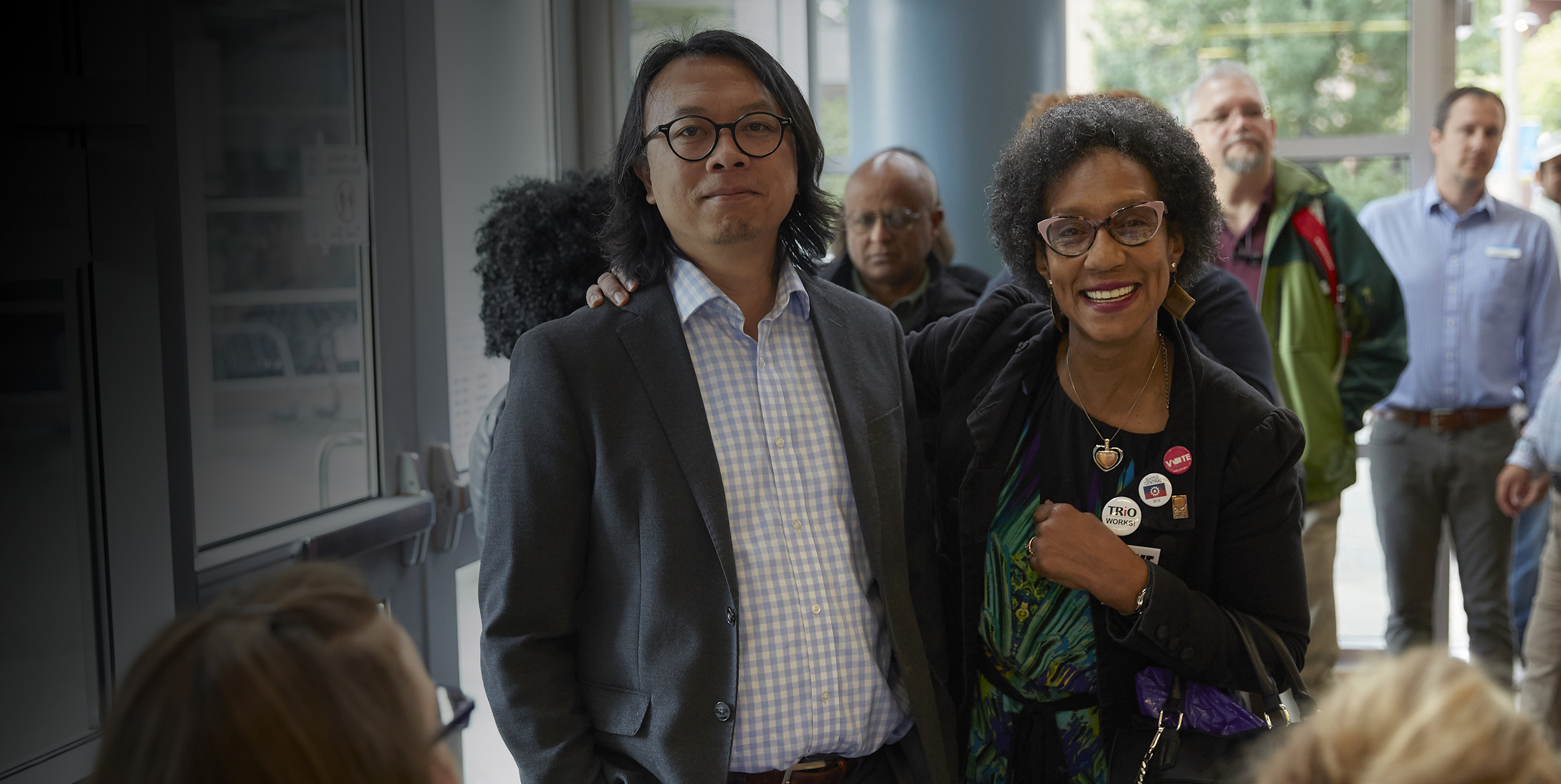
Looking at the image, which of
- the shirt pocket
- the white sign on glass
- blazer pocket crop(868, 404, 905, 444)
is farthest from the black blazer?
the shirt pocket

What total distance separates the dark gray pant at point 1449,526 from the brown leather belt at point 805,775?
355 cm

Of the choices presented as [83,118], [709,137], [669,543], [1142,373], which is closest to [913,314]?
[1142,373]

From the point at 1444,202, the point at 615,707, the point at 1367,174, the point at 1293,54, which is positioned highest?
the point at 1293,54

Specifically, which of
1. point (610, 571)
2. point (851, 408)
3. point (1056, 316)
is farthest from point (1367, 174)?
A: point (610, 571)

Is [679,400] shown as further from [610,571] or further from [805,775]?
[805,775]

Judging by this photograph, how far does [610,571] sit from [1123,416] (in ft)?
2.82

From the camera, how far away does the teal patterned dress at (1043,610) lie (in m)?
1.71

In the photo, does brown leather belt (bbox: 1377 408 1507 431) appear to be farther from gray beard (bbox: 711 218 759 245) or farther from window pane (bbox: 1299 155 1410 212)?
gray beard (bbox: 711 218 759 245)

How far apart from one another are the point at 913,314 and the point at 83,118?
2063mm

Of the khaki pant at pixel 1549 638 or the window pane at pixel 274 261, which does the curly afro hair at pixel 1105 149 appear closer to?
the window pane at pixel 274 261

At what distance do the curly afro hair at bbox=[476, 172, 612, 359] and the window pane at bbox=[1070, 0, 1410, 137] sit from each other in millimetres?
3217

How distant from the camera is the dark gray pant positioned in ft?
13.9

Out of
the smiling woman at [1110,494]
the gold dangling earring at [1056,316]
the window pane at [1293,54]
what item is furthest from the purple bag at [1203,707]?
the window pane at [1293,54]

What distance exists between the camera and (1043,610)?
1.73m
